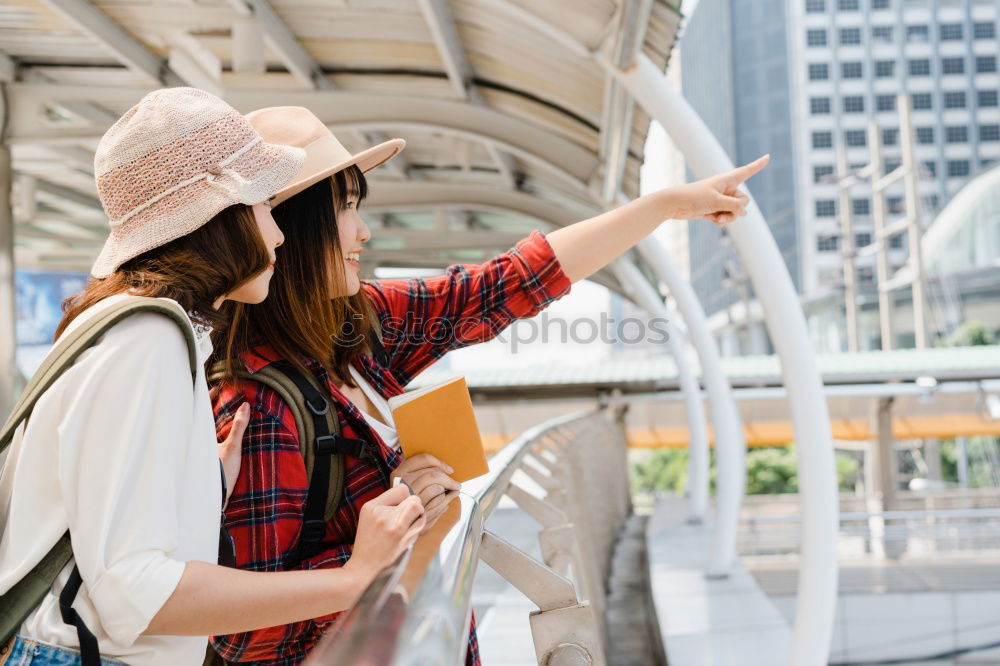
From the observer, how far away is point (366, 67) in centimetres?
847

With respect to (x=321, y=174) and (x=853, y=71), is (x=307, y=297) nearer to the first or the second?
(x=321, y=174)

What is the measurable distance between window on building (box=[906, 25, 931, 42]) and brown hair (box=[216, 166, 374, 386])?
97.7 metres

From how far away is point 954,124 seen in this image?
87438mm

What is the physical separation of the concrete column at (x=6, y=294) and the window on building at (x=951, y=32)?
94063mm

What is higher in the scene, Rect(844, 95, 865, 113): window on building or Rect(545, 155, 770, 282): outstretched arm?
Rect(844, 95, 865, 113): window on building

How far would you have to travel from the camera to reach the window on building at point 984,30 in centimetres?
8819

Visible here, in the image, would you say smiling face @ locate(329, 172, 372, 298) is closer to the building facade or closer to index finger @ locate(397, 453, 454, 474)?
index finger @ locate(397, 453, 454, 474)

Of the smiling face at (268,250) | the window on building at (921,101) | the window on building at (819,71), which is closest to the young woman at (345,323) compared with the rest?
the smiling face at (268,250)

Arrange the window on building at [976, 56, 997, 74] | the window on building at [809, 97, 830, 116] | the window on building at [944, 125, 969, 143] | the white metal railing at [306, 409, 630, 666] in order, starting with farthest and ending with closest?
the window on building at [809, 97, 830, 116] < the window on building at [976, 56, 997, 74] < the window on building at [944, 125, 969, 143] < the white metal railing at [306, 409, 630, 666]

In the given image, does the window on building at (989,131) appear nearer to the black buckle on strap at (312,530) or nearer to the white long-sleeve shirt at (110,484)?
the black buckle on strap at (312,530)

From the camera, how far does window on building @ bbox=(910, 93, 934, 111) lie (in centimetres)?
8769

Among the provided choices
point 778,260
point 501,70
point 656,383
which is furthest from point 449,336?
point 656,383

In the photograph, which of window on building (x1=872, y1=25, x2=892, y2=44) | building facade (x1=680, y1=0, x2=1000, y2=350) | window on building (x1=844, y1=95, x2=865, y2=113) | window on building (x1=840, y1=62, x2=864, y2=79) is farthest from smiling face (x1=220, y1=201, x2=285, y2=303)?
window on building (x1=872, y1=25, x2=892, y2=44)

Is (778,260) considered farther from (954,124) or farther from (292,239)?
(954,124)
